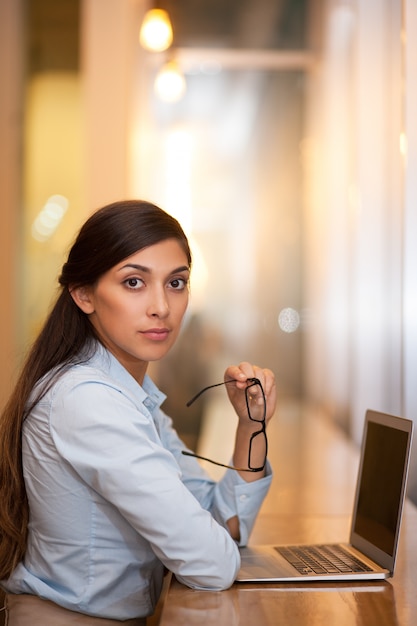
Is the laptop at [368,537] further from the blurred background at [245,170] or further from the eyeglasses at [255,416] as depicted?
the blurred background at [245,170]

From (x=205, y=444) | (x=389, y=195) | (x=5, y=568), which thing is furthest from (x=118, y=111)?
(x=5, y=568)

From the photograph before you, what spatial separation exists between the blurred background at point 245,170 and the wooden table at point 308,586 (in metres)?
0.28

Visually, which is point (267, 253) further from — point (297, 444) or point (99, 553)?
point (99, 553)

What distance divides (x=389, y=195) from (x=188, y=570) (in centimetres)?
199

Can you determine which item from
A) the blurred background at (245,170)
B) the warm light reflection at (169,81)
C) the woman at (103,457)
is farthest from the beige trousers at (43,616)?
the warm light reflection at (169,81)

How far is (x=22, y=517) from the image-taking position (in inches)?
55.8

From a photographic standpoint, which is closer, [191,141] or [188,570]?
[188,570]

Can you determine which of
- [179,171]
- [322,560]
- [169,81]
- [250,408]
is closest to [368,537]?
[322,560]

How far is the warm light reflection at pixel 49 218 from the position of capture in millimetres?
3973

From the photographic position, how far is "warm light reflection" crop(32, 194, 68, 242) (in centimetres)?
397

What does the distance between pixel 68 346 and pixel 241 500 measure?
460 millimetres

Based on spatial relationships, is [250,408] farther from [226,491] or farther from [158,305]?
[158,305]

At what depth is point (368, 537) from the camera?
1461 mm

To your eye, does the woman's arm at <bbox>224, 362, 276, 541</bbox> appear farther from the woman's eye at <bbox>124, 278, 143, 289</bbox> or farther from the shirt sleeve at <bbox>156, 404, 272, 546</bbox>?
the woman's eye at <bbox>124, 278, 143, 289</bbox>
